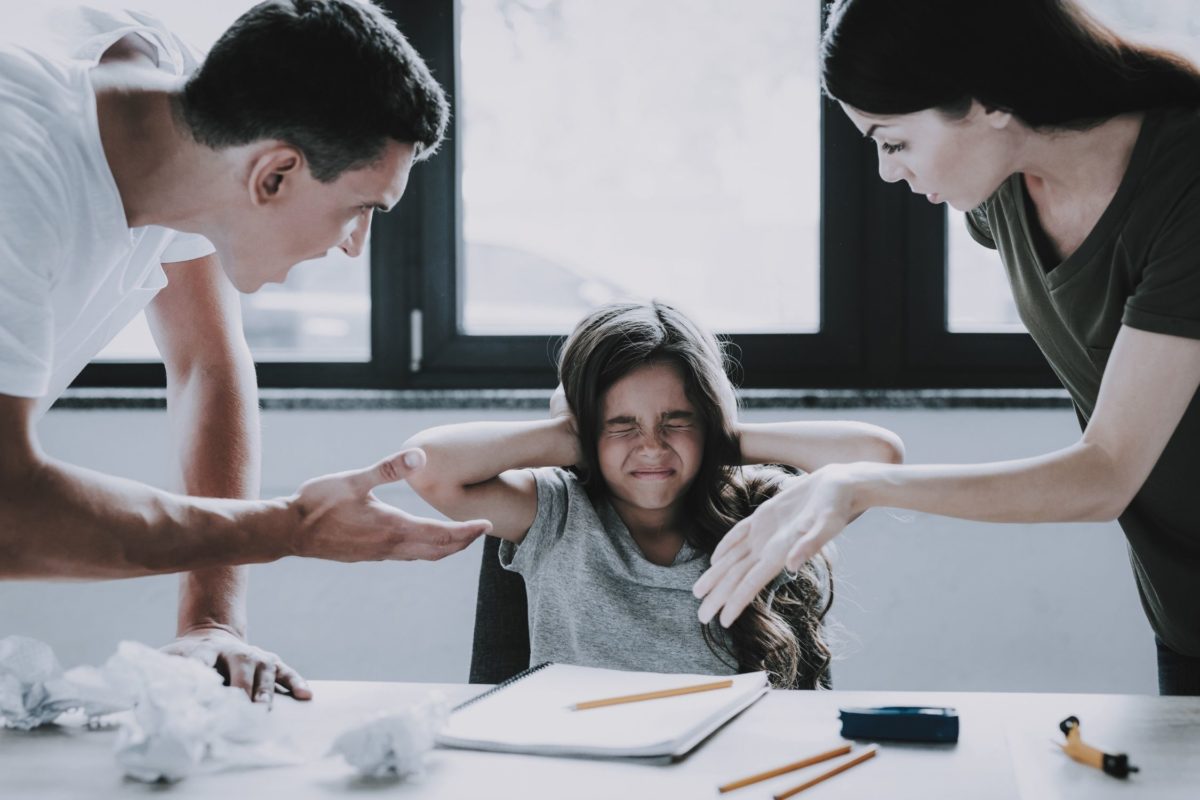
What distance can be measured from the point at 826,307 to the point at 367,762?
172cm

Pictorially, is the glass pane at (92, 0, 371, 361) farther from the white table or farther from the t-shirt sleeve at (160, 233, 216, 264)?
the white table

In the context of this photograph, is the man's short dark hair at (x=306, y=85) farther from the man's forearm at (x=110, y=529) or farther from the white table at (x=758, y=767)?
the white table at (x=758, y=767)

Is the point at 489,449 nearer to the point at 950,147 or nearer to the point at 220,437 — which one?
the point at 220,437

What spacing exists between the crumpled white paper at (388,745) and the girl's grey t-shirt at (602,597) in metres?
0.56

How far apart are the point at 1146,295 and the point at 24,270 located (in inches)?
39.2

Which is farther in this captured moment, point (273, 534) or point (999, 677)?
point (999, 677)

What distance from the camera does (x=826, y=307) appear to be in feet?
7.97

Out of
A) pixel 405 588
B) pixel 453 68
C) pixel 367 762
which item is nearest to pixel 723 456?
pixel 367 762

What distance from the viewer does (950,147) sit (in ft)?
3.88

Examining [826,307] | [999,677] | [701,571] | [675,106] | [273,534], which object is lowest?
[999,677]

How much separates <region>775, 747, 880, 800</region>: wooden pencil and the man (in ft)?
1.28

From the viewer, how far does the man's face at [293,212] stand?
1.20 meters

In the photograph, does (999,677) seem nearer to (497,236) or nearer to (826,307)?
(826,307)

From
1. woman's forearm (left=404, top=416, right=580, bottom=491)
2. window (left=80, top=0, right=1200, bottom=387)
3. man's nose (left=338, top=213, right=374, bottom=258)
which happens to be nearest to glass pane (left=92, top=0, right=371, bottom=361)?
window (left=80, top=0, right=1200, bottom=387)
